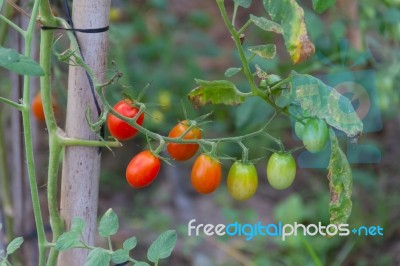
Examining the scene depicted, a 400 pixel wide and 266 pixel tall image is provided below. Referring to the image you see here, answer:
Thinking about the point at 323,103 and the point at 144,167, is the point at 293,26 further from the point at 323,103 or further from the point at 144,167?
the point at 144,167

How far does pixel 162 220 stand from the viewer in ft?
7.22

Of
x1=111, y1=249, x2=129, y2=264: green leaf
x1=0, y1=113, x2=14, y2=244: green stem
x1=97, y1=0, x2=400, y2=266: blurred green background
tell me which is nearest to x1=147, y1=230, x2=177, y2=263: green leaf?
x1=111, y1=249, x2=129, y2=264: green leaf

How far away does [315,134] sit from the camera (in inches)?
34.5

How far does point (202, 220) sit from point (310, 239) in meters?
0.39

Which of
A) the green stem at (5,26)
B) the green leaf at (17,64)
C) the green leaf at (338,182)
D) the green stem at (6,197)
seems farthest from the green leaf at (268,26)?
the green stem at (6,197)

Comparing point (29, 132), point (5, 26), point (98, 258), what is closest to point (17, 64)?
point (29, 132)

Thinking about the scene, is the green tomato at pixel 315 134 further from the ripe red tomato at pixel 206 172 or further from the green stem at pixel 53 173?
the green stem at pixel 53 173

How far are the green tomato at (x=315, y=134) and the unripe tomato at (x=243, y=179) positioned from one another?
10cm

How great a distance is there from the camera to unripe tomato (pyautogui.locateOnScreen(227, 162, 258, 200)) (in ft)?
3.10

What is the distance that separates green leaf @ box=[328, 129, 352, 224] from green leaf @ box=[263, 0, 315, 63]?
14cm

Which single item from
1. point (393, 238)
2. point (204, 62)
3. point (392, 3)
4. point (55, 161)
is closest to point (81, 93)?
point (55, 161)

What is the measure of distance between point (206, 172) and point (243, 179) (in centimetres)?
5

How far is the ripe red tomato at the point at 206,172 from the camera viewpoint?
3.12 ft

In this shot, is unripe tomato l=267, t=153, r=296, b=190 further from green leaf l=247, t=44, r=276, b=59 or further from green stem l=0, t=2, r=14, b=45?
green stem l=0, t=2, r=14, b=45
